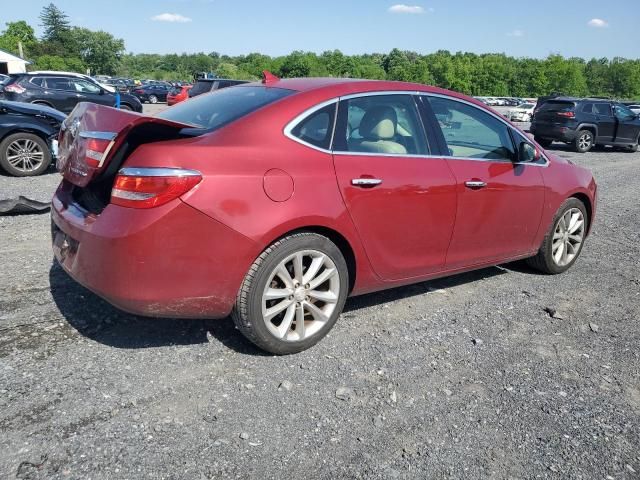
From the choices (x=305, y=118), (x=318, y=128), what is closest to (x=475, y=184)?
(x=318, y=128)

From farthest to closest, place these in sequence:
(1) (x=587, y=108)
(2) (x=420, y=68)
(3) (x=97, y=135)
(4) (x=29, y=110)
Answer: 1. (2) (x=420, y=68)
2. (1) (x=587, y=108)
3. (4) (x=29, y=110)
4. (3) (x=97, y=135)

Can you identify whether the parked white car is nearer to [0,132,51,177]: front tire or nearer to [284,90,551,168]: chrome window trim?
[0,132,51,177]: front tire

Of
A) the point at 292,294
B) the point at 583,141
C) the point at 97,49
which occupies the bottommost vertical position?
the point at 292,294

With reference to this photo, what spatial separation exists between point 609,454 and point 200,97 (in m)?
3.37

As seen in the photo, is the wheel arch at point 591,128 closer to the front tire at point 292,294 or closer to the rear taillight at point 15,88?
the front tire at point 292,294

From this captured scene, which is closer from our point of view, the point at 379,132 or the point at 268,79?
the point at 379,132

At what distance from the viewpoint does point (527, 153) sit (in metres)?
4.49

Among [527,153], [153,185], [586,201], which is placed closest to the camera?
[153,185]

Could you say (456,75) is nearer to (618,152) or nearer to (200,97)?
(618,152)

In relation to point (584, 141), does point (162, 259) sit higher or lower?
lower

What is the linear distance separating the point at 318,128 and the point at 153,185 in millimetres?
1094

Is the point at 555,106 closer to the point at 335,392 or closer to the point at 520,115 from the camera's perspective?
the point at 335,392

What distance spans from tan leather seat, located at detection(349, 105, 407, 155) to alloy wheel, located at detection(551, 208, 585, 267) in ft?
6.85

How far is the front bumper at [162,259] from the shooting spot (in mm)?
2773
